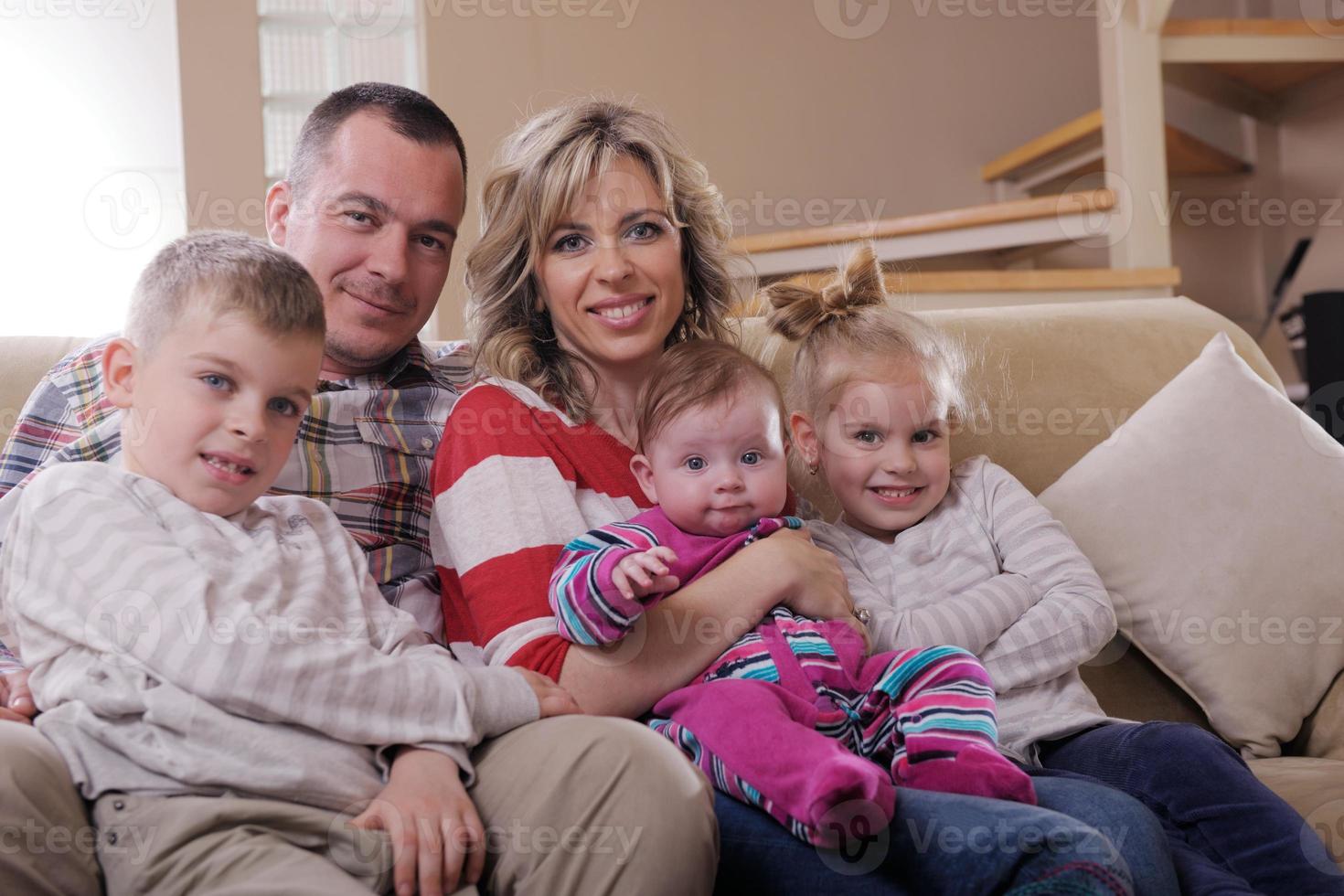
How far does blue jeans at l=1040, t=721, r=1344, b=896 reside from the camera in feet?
3.94

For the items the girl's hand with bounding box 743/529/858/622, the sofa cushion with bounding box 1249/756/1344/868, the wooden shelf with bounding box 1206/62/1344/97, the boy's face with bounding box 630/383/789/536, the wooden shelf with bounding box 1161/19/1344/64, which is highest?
the wooden shelf with bounding box 1206/62/1344/97

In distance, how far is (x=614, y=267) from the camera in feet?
4.79

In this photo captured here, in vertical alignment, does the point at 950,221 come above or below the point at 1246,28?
below

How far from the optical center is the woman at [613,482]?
108 centimetres

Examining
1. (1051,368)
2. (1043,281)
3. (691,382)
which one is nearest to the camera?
(691,382)

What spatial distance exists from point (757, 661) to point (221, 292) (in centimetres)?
63

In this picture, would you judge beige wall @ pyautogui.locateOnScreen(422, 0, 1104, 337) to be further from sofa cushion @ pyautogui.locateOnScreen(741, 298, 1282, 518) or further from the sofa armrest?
the sofa armrest

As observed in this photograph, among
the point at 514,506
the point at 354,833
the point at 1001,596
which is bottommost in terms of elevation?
the point at 354,833

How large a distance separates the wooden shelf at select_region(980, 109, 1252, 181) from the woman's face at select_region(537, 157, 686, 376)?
228 cm

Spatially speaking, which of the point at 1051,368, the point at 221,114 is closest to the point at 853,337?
the point at 1051,368

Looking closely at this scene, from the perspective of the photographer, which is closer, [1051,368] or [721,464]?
[721,464]

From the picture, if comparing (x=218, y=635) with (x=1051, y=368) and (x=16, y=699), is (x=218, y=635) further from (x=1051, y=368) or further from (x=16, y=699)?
(x=1051, y=368)

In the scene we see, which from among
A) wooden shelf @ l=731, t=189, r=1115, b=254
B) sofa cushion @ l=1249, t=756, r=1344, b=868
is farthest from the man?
wooden shelf @ l=731, t=189, r=1115, b=254

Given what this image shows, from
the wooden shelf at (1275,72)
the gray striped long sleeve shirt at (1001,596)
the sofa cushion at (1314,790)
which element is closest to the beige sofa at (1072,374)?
the sofa cushion at (1314,790)
